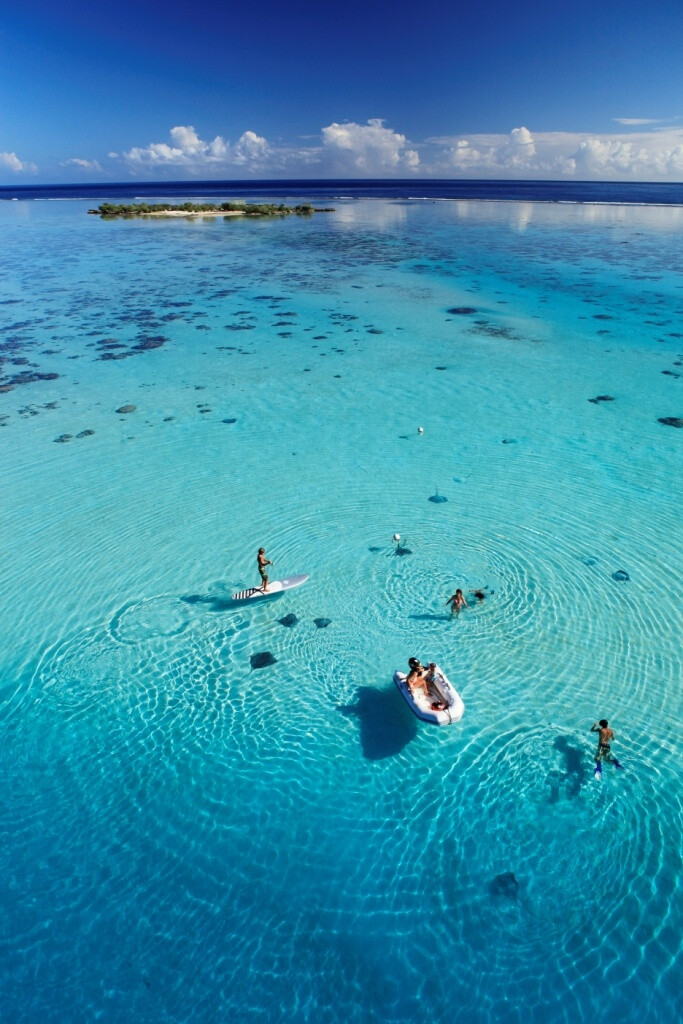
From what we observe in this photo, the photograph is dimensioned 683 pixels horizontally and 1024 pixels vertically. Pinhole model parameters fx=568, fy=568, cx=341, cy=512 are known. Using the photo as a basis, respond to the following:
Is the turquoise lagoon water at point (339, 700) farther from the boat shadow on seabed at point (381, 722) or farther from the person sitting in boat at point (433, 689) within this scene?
the person sitting in boat at point (433, 689)

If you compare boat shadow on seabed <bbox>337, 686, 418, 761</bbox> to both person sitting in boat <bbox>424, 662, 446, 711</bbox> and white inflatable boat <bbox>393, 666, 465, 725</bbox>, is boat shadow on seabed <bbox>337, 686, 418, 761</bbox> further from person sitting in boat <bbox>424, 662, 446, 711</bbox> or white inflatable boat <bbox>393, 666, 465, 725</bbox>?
person sitting in boat <bbox>424, 662, 446, 711</bbox>

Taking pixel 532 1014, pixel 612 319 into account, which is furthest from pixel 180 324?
pixel 532 1014

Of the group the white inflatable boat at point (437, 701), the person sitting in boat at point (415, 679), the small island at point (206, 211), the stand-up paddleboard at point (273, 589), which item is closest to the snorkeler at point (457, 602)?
the white inflatable boat at point (437, 701)

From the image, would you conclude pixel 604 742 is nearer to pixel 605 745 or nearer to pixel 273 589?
pixel 605 745

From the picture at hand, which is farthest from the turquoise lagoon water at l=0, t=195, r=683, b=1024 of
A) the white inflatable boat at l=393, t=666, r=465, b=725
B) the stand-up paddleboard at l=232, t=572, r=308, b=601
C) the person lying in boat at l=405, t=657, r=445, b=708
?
the person lying in boat at l=405, t=657, r=445, b=708

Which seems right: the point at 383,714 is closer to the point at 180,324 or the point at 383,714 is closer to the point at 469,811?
the point at 469,811
